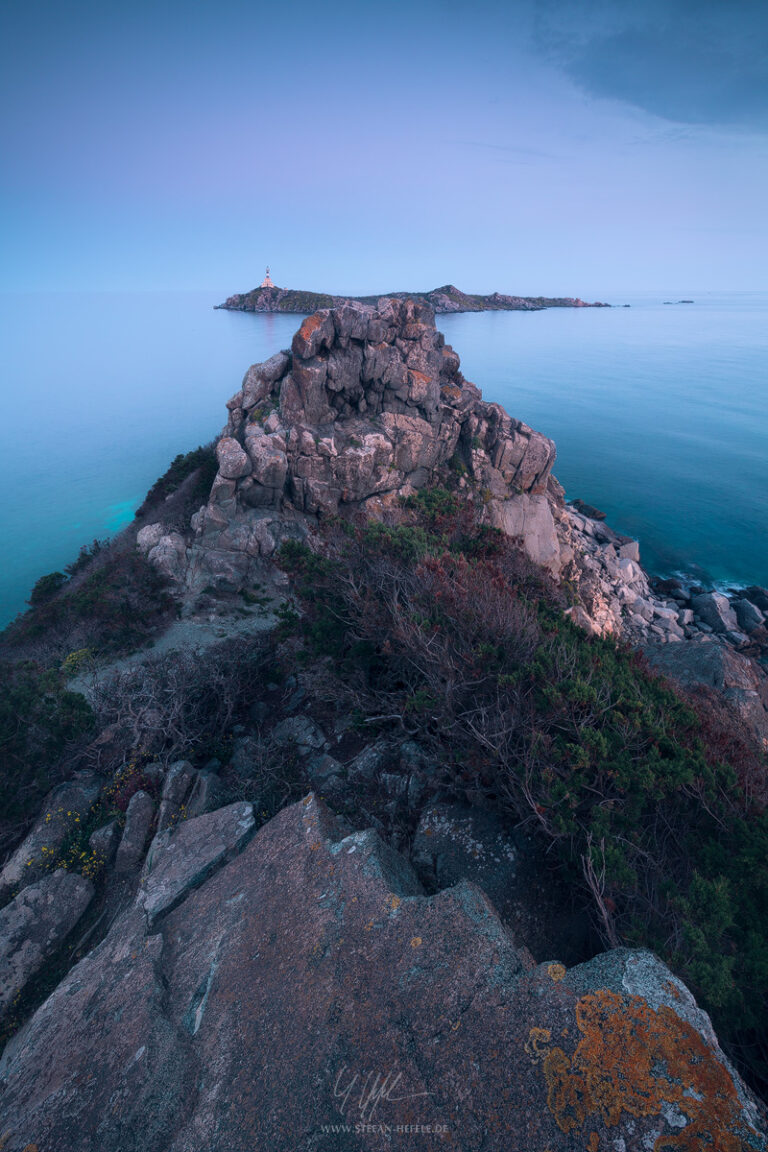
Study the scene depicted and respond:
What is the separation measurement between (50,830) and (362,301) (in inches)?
4864

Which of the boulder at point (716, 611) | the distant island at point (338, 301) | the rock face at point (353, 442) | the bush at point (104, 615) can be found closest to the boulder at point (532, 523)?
the rock face at point (353, 442)

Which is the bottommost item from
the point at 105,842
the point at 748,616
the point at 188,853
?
the point at 748,616

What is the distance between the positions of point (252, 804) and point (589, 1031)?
5.05 meters

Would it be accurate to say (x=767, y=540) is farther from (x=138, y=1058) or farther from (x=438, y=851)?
(x=138, y=1058)

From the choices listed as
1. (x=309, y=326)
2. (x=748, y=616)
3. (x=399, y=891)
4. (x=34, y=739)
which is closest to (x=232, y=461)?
(x=309, y=326)

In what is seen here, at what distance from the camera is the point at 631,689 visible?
23.6 ft

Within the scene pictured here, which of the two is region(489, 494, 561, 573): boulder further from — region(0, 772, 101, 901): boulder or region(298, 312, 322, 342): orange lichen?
region(0, 772, 101, 901): boulder

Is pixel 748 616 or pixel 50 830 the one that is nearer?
pixel 50 830

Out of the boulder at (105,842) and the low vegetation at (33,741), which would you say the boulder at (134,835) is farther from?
the low vegetation at (33,741)

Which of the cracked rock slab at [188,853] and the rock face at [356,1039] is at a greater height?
the rock face at [356,1039]

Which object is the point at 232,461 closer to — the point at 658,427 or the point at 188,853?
the point at 188,853

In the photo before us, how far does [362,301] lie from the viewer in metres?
112

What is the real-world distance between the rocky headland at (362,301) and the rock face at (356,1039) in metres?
119

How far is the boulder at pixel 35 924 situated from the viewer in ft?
21.8
